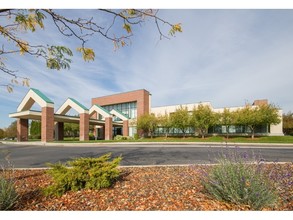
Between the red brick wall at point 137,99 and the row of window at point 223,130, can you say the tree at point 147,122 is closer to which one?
the red brick wall at point 137,99

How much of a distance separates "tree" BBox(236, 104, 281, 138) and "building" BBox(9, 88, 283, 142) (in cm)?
353

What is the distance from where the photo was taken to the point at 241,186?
3.18 meters

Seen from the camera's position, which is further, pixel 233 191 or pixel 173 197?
pixel 173 197

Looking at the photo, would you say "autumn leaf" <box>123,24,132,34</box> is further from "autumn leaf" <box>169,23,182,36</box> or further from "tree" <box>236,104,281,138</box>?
"tree" <box>236,104,281,138</box>

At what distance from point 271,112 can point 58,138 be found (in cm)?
3498

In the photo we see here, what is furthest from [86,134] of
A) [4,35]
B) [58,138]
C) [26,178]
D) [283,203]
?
[283,203]

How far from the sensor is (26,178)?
5.12m

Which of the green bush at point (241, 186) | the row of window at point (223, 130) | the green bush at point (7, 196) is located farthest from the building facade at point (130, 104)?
the green bush at point (241, 186)

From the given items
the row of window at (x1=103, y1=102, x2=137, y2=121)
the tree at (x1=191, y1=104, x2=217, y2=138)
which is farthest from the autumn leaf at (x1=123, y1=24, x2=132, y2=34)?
the row of window at (x1=103, y1=102, x2=137, y2=121)

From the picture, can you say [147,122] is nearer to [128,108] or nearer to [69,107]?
[128,108]

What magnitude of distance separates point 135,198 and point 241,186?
1859 mm
